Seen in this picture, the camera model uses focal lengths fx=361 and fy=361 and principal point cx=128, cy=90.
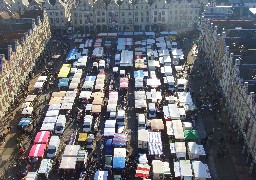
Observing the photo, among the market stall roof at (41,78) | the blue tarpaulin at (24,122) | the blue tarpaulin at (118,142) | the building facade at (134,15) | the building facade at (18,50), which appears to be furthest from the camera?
the building facade at (134,15)

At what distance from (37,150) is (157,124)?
100.0 feet

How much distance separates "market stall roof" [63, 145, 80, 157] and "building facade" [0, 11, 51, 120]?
24750 mm

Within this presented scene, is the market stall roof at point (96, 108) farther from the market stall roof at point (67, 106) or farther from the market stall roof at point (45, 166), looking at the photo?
the market stall roof at point (45, 166)

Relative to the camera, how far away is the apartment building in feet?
269

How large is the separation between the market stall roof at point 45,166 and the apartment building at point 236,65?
146 feet

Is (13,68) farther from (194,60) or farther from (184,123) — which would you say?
(194,60)

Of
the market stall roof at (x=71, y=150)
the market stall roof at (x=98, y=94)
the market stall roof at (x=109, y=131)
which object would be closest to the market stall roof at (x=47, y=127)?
the market stall roof at (x=71, y=150)

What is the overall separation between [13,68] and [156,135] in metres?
47.2

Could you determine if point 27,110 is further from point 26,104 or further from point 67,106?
point 67,106

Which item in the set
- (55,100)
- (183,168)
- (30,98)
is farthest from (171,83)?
(30,98)

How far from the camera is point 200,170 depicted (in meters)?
77.3

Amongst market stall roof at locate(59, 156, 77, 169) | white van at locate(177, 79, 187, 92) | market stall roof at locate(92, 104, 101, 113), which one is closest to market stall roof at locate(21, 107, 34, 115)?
market stall roof at locate(92, 104, 101, 113)

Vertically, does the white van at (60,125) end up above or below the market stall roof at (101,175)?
above

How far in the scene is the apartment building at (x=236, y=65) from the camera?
8188 cm
